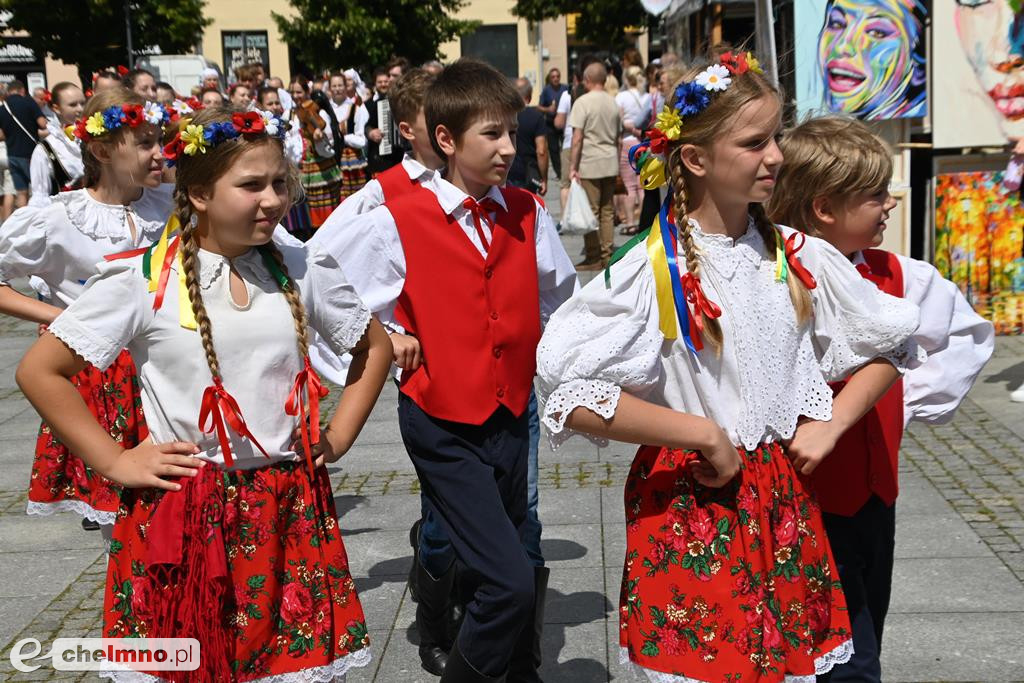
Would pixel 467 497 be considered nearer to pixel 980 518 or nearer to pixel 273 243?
pixel 273 243

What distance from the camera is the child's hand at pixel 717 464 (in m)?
2.51

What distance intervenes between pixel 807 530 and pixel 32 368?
5.46ft

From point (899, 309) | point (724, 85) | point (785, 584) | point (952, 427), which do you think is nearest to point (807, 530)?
point (785, 584)

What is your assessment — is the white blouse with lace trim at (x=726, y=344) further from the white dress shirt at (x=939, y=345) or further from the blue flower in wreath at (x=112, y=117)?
the blue flower in wreath at (x=112, y=117)

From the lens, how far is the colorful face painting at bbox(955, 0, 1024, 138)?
28.9ft

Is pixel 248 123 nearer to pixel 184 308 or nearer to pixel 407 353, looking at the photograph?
pixel 184 308

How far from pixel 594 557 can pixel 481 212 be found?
1895 millimetres

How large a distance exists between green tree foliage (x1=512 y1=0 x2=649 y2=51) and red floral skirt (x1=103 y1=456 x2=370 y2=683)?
30945 mm

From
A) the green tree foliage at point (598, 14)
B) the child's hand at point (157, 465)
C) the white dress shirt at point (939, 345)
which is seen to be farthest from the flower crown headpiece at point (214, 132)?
the green tree foliage at point (598, 14)

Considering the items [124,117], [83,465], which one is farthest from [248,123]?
[83,465]

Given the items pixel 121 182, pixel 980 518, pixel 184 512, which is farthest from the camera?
pixel 980 518

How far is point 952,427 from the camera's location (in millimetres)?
6887

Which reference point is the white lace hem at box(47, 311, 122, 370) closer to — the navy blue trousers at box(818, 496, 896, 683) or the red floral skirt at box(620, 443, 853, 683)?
the red floral skirt at box(620, 443, 853, 683)

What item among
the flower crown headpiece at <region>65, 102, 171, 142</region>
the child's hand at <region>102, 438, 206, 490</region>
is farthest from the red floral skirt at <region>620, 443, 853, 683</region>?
the flower crown headpiece at <region>65, 102, 171, 142</region>
